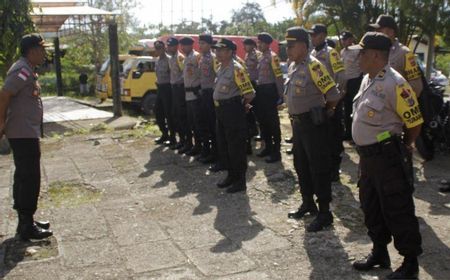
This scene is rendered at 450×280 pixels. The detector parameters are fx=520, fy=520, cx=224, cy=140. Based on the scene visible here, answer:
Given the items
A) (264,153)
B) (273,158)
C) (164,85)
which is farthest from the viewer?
(164,85)

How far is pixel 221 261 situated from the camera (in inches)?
161

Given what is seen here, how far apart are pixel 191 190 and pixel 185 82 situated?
2.07 meters

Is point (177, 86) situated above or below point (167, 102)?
above

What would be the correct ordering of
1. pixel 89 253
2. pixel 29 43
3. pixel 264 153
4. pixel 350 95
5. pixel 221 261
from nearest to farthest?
1. pixel 221 261
2. pixel 89 253
3. pixel 29 43
4. pixel 264 153
5. pixel 350 95

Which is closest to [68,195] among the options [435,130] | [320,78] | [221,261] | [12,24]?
[221,261]

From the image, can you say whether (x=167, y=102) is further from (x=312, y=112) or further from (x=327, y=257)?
(x=327, y=257)

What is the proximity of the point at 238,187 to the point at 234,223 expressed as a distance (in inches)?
42.0

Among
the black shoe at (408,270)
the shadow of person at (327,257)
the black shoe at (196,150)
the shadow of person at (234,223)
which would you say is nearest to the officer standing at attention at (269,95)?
the black shoe at (196,150)

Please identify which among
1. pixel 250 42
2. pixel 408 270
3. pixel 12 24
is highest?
pixel 12 24

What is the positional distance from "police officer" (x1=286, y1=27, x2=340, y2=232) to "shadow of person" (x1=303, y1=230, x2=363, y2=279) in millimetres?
154

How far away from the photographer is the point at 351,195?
18.8ft

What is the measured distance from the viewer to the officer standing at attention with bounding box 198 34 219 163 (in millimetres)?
7301

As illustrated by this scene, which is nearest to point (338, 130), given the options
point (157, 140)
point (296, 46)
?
point (296, 46)

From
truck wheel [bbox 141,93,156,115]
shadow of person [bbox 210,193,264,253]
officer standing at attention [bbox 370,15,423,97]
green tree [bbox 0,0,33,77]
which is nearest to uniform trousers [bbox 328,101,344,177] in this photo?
officer standing at attention [bbox 370,15,423,97]
